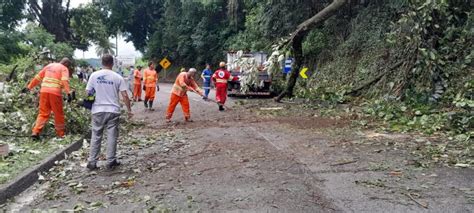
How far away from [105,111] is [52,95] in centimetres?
214

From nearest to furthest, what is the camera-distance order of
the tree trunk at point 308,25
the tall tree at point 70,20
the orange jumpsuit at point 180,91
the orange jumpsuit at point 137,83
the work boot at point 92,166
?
the work boot at point 92,166 < the orange jumpsuit at point 180,91 < the tree trunk at point 308,25 < the orange jumpsuit at point 137,83 < the tall tree at point 70,20

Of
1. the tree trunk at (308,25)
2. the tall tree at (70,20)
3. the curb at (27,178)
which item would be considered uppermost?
the tall tree at (70,20)

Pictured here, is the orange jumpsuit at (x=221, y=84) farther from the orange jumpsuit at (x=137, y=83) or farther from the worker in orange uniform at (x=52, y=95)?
the worker in orange uniform at (x=52, y=95)

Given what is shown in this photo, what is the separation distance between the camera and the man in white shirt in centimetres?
653

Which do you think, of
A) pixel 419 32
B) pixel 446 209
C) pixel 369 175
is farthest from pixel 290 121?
pixel 446 209

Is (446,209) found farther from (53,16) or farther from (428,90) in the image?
(53,16)

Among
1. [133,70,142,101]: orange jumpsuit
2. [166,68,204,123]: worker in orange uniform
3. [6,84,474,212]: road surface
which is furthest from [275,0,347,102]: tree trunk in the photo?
[133,70,142,101]: orange jumpsuit

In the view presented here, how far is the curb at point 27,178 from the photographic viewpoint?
5189 millimetres

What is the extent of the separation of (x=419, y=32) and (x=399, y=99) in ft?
5.41

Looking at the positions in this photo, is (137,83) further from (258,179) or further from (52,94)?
(258,179)

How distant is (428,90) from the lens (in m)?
11.1

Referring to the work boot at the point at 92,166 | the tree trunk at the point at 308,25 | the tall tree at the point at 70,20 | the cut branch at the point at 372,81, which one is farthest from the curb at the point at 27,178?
the tall tree at the point at 70,20

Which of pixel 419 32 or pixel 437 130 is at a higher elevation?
pixel 419 32

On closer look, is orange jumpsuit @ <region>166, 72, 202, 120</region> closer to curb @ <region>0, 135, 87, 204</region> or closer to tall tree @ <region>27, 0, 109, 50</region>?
curb @ <region>0, 135, 87, 204</region>
